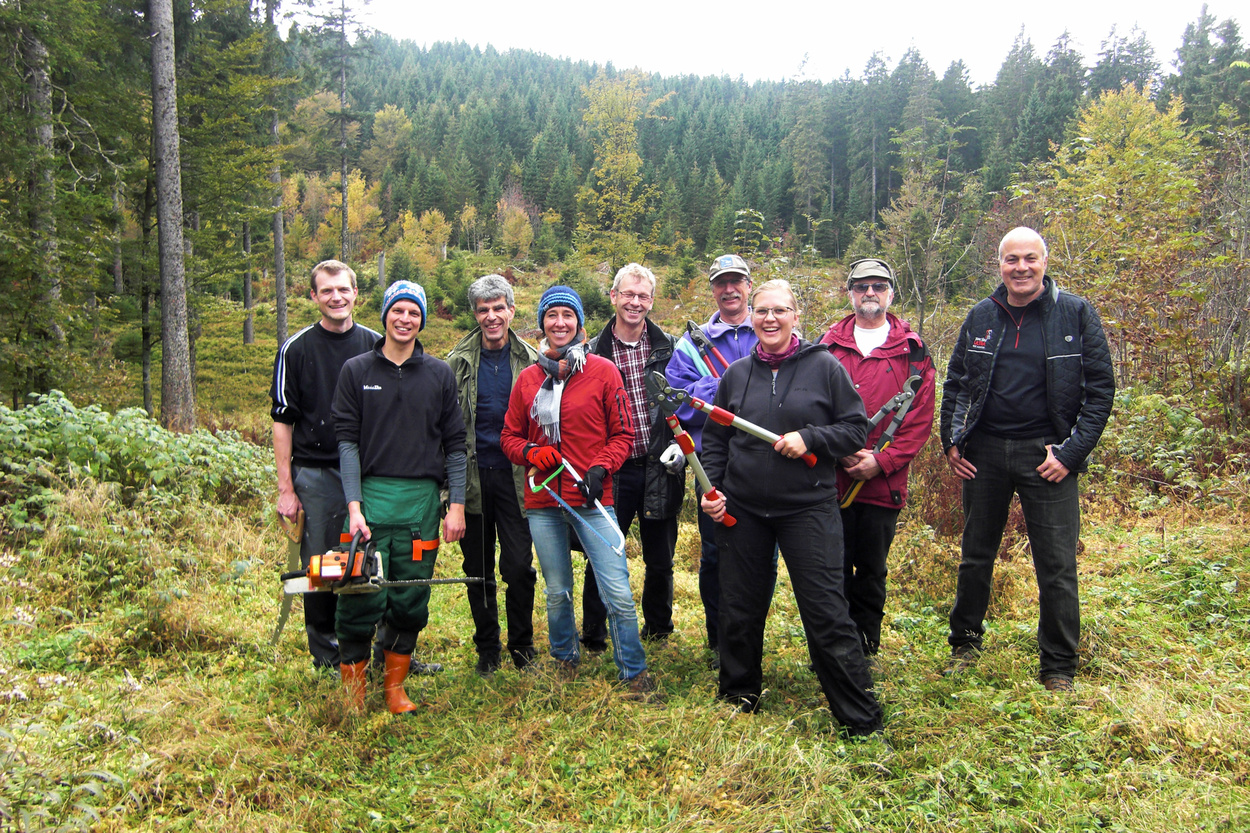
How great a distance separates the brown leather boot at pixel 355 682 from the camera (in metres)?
3.56

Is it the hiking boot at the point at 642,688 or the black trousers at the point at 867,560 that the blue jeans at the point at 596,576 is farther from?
the black trousers at the point at 867,560

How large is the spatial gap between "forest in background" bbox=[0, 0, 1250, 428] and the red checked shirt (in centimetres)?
688

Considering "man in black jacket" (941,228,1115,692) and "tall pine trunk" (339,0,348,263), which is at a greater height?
"tall pine trunk" (339,0,348,263)

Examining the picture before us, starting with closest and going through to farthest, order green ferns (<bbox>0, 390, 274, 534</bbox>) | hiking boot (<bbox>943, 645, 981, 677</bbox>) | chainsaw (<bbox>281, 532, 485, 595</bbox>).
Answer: chainsaw (<bbox>281, 532, 485, 595</bbox>) < hiking boot (<bbox>943, 645, 981, 677</bbox>) < green ferns (<bbox>0, 390, 274, 534</bbox>)

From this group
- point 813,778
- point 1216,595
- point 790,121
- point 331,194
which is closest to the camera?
point 813,778

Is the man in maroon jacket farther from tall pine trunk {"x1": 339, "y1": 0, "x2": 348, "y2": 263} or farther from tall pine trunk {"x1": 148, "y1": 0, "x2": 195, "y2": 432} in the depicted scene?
tall pine trunk {"x1": 339, "y1": 0, "x2": 348, "y2": 263}

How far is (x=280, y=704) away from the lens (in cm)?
370

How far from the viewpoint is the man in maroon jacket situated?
13.1 feet

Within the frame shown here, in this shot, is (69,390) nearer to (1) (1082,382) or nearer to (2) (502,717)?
(2) (502,717)

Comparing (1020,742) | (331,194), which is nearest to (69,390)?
(1020,742)

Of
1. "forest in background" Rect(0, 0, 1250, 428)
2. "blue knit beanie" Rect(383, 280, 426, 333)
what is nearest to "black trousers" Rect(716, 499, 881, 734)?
"blue knit beanie" Rect(383, 280, 426, 333)

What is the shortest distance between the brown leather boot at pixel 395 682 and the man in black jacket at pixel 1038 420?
311cm

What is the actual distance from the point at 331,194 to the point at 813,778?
55850 mm

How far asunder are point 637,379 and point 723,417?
1034mm
